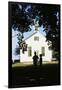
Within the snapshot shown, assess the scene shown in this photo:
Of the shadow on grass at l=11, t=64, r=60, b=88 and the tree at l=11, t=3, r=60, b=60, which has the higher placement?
the tree at l=11, t=3, r=60, b=60

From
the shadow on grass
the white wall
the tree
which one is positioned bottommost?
the shadow on grass

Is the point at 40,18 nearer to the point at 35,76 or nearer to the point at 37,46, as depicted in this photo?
the point at 37,46

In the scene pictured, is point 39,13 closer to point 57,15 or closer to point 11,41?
point 57,15

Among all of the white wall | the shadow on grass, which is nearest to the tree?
the white wall

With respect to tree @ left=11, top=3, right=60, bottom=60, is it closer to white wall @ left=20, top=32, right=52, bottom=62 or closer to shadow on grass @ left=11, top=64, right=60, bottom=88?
white wall @ left=20, top=32, right=52, bottom=62

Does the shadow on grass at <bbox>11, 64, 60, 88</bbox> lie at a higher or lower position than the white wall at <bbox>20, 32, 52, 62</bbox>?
lower

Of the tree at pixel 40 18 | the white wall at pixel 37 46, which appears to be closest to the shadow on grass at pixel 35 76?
the white wall at pixel 37 46

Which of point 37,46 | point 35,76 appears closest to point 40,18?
point 37,46

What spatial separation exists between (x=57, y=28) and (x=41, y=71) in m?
0.44

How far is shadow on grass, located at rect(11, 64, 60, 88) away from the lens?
92.5 inches

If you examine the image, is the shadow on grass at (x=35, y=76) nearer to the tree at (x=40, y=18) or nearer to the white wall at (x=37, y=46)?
the white wall at (x=37, y=46)

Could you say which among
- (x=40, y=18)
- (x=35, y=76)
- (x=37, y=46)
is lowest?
(x=35, y=76)

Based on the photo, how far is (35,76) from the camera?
2.40 m

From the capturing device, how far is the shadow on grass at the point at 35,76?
2350mm
